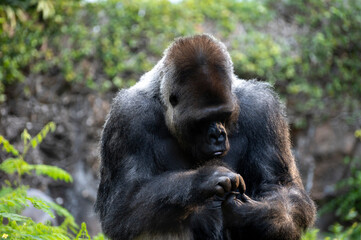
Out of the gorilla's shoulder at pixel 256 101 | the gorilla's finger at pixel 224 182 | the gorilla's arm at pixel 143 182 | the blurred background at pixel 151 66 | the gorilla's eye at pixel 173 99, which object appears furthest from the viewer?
the blurred background at pixel 151 66

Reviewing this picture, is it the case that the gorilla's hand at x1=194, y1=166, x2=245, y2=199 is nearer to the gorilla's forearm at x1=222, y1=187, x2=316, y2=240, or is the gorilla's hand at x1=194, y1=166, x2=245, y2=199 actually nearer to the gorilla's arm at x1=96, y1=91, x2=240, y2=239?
the gorilla's arm at x1=96, y1=91, x2=240, y2=239

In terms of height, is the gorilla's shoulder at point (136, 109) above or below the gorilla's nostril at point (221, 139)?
above

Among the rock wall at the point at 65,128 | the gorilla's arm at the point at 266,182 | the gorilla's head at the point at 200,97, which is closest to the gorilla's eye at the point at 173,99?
the gorilla's head at the point at 200,97

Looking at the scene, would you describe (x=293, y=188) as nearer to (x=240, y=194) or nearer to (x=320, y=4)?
(x=240, y=194)

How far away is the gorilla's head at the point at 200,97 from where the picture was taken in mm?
3945

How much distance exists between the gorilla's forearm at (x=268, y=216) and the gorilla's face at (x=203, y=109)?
45cm

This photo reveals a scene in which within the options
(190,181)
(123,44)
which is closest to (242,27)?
(123,44)

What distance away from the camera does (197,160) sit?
164 inches

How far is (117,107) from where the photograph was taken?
4.55 meters

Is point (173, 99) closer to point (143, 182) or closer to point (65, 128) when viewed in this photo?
point (143, 182)

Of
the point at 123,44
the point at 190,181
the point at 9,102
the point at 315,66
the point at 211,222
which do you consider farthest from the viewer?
the point at 315,66

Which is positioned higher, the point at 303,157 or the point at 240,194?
the point at 240,194

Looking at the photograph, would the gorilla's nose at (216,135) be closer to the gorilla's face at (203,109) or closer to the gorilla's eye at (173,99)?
the gorilla's face at (203,109)

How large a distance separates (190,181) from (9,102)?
624 cm
